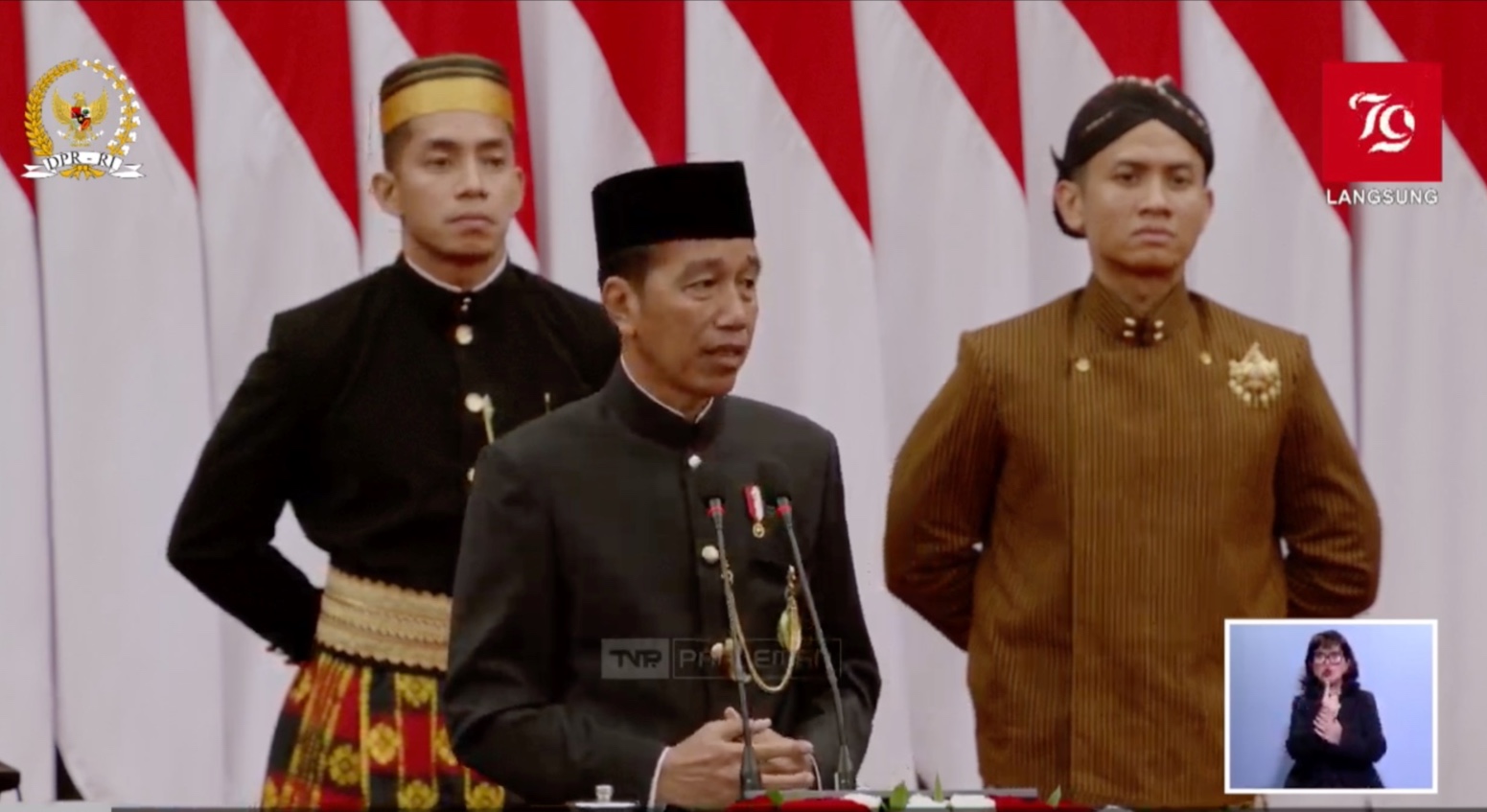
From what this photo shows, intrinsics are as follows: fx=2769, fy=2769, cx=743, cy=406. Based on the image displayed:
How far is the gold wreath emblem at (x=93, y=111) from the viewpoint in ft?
13.6

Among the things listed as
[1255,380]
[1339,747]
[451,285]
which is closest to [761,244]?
[451,285]

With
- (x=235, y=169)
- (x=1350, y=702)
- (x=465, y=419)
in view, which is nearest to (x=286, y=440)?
(x=465, y=419)

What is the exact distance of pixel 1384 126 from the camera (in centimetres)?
431

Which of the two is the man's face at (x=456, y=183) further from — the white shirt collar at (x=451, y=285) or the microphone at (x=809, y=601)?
the microphone at (x=809, y=601)

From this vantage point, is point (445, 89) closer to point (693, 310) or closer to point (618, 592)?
point (693, 310)

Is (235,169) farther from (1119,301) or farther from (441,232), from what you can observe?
(1119,301)

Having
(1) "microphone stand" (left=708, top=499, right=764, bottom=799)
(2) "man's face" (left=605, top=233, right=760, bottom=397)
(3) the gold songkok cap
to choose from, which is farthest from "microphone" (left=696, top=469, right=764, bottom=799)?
(3) the gold songkok cap

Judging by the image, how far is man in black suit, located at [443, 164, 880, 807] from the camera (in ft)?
11.0

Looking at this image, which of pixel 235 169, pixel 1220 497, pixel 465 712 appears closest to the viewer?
pixel 465 712

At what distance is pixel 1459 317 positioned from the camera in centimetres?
429

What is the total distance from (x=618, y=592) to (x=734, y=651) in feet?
0.58

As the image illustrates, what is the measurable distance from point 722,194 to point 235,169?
3.30ft

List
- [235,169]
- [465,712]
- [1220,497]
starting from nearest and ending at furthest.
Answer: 1. [465,712]
2. [1220,497]
3. [235,169]

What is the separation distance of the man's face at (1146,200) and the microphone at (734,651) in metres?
0.74
